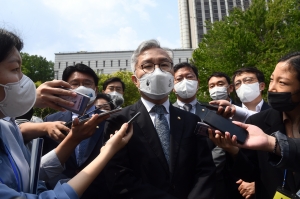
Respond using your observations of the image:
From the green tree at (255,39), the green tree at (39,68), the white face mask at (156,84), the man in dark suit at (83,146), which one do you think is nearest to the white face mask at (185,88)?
the man in dark suit at (83,146)

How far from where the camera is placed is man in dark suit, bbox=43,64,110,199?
3.02m

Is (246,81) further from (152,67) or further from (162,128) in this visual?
(162,128)

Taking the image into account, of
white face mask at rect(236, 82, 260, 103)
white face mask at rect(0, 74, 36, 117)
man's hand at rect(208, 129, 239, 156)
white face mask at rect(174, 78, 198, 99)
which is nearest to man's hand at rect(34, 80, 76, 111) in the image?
white face mask at rect(0, 74, 36, 117)

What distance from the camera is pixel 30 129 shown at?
2783 mm

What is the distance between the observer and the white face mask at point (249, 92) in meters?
4.78

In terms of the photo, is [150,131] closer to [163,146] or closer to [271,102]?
[163,146]

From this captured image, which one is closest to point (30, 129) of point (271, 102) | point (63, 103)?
point (63, 103)

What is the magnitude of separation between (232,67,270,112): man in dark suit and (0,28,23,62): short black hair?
3826 millimetres

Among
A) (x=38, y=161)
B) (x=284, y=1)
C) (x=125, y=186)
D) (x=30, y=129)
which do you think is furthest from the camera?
(x=284, y=1)

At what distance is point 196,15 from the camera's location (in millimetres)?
69250

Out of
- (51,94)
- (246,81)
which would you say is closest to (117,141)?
(51,94)

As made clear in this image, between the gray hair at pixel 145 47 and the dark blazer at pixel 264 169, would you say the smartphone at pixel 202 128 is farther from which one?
the gray hair at pixel 145 47

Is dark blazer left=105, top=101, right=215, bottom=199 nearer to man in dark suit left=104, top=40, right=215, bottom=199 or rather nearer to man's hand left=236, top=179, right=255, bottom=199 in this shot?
man in dark suit left=104, top=40, right=215, bottom=199

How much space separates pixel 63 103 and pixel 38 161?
2.60ft
